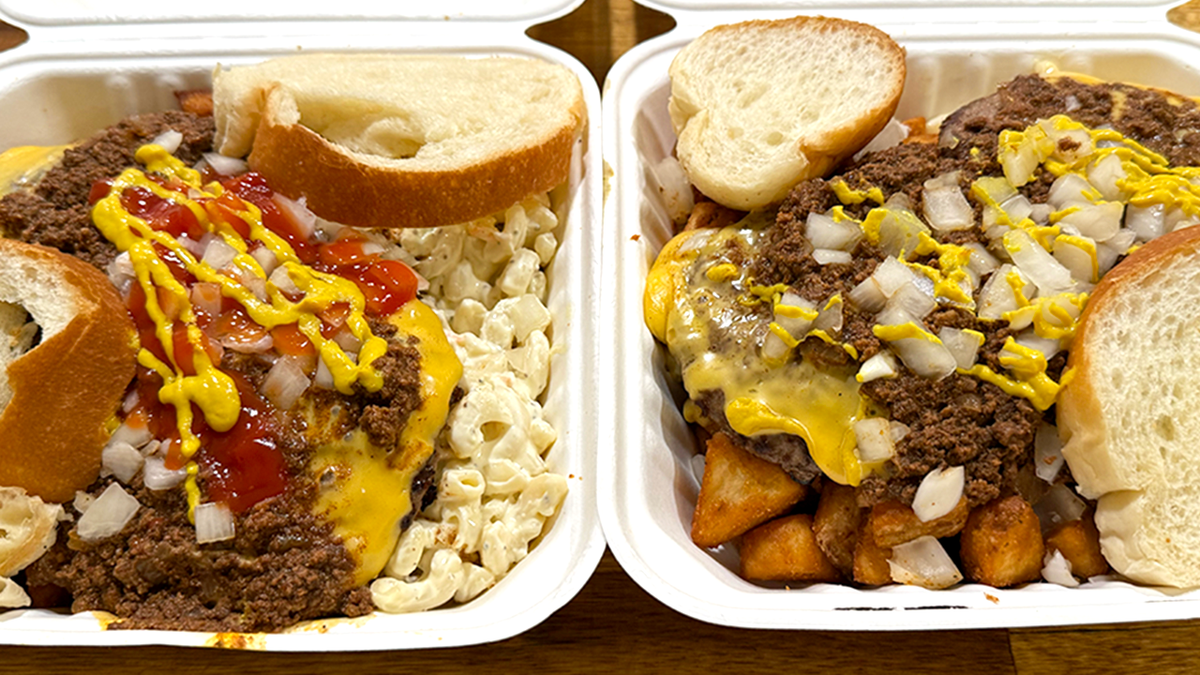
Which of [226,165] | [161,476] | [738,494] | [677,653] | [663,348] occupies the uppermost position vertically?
[226,165]

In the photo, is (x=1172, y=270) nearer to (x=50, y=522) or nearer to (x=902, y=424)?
(x=902, y=424)

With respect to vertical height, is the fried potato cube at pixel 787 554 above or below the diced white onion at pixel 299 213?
below

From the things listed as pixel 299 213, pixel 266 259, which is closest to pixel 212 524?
pixel 266 259

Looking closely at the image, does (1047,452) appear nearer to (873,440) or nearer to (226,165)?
(873,440)

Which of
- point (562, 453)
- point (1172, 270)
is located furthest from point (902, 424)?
point (562, 453)

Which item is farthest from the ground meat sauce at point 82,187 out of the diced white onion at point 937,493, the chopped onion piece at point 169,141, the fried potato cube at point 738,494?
the diced white onion at point 937,493

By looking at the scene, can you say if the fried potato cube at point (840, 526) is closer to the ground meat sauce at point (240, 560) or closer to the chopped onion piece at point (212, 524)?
the ground meat sauce at point (240, 560)

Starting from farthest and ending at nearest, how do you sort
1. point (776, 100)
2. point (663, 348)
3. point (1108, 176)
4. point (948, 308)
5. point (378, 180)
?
point (776, 100)
point (663, 348)
point (378, 180)
point (1108, 176)
point (948, 308)
